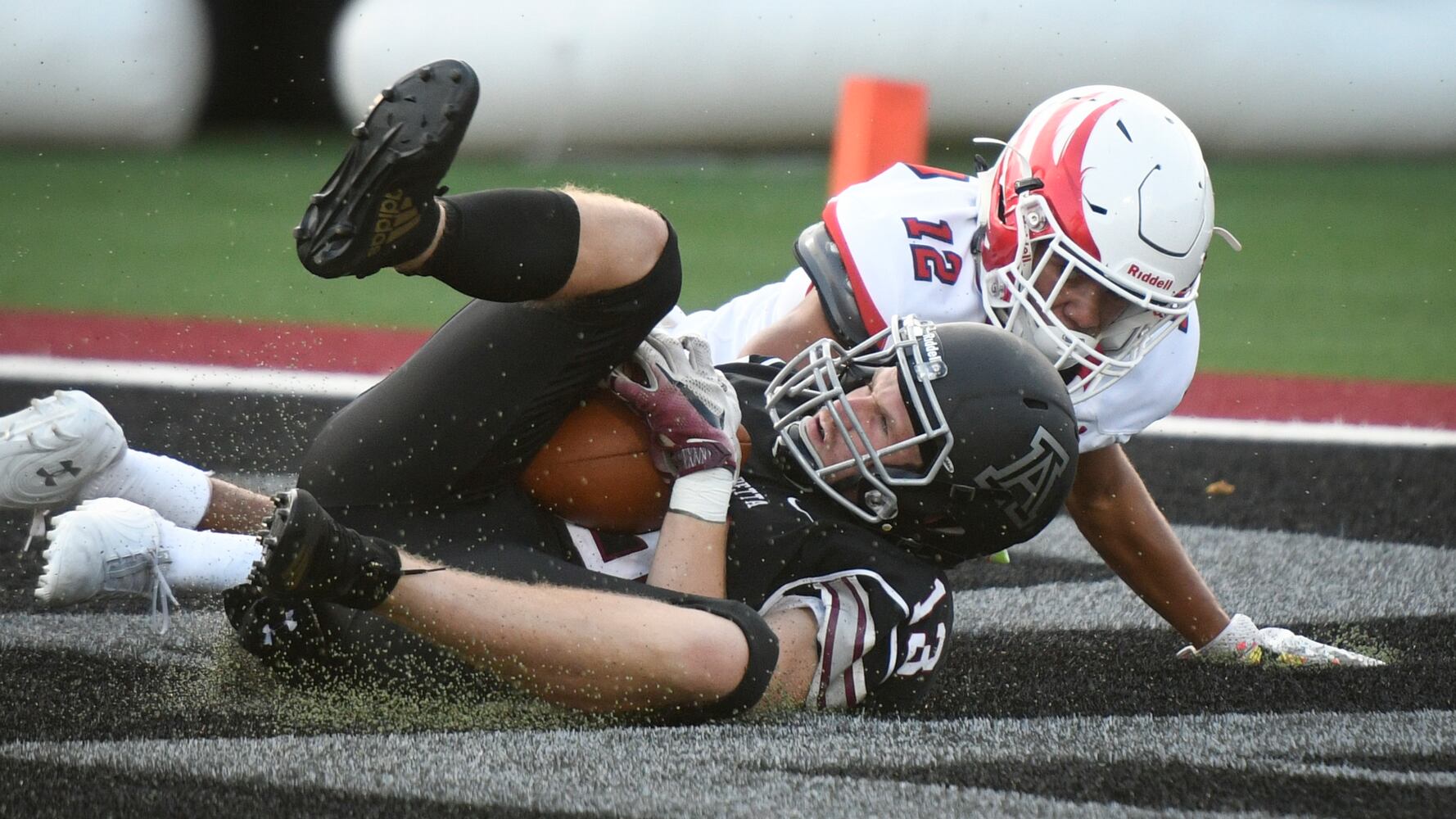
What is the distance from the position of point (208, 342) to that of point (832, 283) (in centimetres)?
394

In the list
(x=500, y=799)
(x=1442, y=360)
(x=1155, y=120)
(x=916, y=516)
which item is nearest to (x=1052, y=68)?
(x=1442, y=360)

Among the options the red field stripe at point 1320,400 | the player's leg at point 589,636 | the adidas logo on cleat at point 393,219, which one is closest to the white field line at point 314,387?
the red field stripe at point 1320,400

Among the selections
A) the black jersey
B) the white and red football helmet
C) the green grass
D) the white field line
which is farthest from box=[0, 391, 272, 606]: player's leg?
the green grass

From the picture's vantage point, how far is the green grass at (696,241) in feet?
24.2

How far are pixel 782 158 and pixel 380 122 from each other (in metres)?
10.7

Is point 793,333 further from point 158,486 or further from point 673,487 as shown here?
point 158,486

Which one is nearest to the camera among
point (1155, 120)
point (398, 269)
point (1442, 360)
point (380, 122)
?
point (380, 122)

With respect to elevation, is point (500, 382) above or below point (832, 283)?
above

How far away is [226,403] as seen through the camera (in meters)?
5.09

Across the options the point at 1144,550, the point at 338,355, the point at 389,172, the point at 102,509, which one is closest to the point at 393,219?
the point at 389,172

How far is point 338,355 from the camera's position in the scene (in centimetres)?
620

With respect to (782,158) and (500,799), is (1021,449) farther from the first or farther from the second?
(782,158)

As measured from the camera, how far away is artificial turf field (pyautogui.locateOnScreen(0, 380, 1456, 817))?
201 centimetres

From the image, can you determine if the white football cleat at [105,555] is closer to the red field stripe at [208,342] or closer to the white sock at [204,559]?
the white sock at [204,559]
